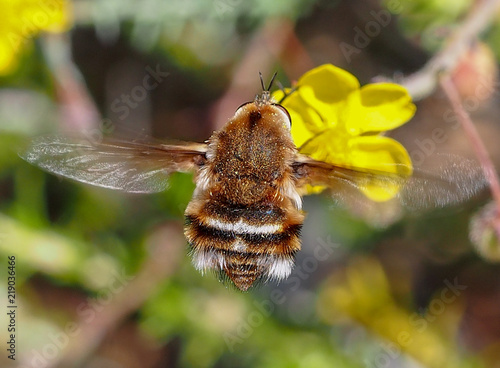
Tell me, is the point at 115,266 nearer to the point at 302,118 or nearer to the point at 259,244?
the point at 302,118

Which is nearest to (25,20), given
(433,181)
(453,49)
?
(453,49)

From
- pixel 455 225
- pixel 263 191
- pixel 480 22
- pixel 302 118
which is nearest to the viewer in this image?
pixel 263 191

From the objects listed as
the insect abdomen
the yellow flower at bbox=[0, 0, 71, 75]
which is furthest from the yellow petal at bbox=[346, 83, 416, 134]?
the yellow flower at bbox=[0, 0, 71, 75]

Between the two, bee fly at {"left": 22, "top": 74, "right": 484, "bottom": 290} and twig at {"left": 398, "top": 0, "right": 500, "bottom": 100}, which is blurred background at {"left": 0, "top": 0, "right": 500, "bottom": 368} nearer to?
twig at {"left": 398, "top": 0, "right": 500, "bottom": 100}

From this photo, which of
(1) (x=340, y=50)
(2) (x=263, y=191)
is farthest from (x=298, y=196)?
(1) (x=340, y=50)

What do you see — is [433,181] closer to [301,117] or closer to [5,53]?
[301,117]

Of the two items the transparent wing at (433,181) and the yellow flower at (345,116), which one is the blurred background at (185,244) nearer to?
the yellow flower at (345,116)
